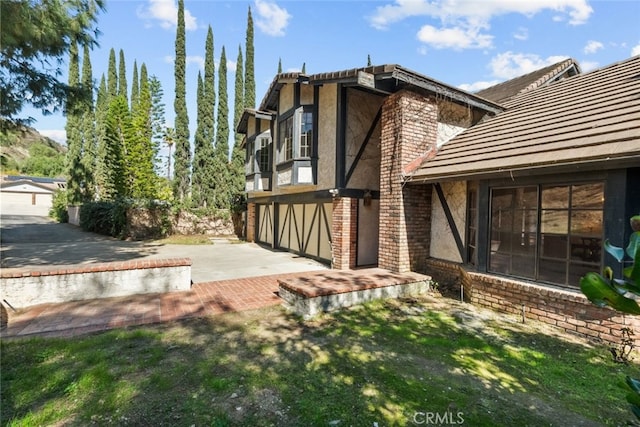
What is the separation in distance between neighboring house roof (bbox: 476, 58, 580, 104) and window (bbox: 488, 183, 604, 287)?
5.95m

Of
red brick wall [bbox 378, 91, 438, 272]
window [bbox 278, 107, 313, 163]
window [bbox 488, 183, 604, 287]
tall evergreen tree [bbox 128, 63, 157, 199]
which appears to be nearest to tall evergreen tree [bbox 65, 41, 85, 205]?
tall evergreen tree [bbox 128, 63, 157, 199]

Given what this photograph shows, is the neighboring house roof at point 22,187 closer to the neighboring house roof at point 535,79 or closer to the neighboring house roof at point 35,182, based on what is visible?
the neighboring house roof at point 35,182

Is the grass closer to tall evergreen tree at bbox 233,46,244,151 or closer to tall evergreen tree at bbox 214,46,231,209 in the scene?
tall evergreen tree at bbox 214,46,231,209

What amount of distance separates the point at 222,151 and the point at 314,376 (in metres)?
23.2

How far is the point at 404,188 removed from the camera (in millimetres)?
7566

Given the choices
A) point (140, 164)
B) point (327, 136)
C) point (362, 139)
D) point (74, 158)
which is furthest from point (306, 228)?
point (74, 158)

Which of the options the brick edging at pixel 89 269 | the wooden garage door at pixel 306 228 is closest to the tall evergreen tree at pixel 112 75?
the wooden garage door at pixel 306 228

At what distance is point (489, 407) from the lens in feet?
10.2

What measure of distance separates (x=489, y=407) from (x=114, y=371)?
420cm

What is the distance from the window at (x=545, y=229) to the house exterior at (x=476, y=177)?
0.02m

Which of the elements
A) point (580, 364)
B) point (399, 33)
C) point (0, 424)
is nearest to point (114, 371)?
point (0, 424)

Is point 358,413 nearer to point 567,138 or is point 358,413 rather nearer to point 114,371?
point 114,371

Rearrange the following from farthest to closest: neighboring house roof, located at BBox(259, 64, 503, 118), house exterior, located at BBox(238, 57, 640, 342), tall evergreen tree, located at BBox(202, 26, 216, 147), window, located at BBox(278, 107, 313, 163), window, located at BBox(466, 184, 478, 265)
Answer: tall evergreen tree, located at BBox(202, 26, 216, 147) → window, located at BBox(278, 107, 313, 163) → neighboring house roof, located at BBox(259, 64, 503, 118) → window, located at BBox(466, 184, 478, 265) → house exterior, located at BBox(238, 57, 640, 342)

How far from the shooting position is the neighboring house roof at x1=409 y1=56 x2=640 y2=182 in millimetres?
4586
